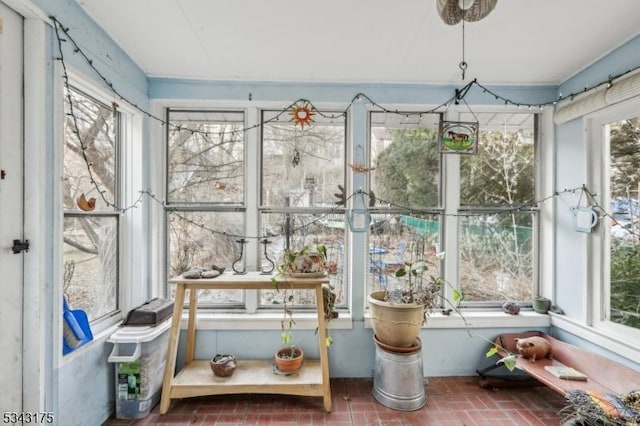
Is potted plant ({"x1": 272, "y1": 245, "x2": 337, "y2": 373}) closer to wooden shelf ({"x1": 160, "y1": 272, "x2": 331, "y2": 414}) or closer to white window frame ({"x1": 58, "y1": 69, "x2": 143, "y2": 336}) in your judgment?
wooden shelf ({"x1": 160, "y1": 272, "x2": 331, "y2": 414})

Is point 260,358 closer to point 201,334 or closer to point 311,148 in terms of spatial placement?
point 201,334

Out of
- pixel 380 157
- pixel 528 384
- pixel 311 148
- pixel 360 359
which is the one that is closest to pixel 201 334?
pixel 360 359

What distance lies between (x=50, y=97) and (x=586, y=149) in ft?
11.6

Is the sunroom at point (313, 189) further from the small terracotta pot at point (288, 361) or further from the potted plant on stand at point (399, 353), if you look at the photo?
the small terracotta pot at point (288, 361)

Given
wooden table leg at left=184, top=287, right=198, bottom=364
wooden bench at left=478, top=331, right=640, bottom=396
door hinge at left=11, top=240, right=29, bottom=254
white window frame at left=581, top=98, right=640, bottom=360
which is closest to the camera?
door hinge at left=11, top=240, right=29, bottom=254

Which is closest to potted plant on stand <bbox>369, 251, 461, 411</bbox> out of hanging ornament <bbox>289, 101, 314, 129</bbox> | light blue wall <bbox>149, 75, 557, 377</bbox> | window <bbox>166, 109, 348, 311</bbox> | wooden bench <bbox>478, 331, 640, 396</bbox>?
light blue wall <bbox>149, 75, 557, 377</bbox>

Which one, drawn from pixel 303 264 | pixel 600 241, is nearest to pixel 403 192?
pixel 303 264

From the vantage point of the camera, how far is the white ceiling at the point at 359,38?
5.42 feet

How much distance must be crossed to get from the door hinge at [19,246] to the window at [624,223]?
360 cm

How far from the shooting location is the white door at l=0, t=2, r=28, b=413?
1360 millimetres

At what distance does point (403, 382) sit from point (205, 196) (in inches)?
84.9

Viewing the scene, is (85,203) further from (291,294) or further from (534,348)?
(534,348)

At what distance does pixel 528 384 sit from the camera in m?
2.31

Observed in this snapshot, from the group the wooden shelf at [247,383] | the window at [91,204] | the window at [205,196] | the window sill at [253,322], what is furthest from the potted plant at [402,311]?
the window at [91,204]
